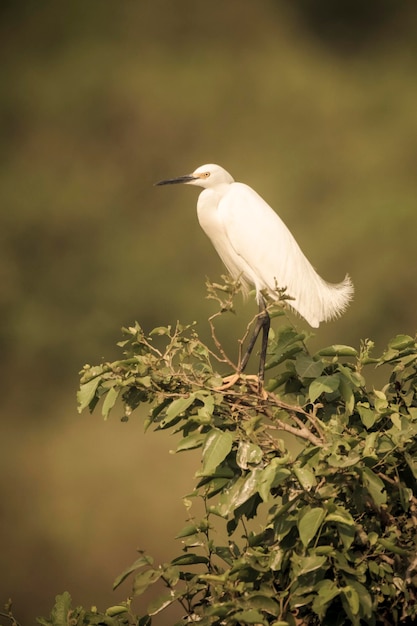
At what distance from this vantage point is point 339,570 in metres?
1.36

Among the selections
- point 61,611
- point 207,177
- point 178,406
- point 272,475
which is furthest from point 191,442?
point 207,177

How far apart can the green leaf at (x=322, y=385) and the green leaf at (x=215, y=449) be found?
7.6 inches

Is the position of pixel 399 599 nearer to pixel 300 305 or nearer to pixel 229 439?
pixel 229 439

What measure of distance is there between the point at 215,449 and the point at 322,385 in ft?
0.81

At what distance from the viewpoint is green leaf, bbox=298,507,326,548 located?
1269 mm

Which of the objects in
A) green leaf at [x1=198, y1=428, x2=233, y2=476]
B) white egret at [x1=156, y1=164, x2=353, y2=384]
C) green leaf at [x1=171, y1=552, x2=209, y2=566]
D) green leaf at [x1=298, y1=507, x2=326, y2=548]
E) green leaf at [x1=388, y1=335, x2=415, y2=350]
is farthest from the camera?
white egret at [x1=156, y1=164, x2=353, y2=384]

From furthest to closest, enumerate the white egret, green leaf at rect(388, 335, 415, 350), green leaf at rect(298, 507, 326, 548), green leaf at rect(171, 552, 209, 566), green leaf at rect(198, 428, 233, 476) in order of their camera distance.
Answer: the white egret, green leaf at rect(388, 335, 415, 350), green leaf at rect(171, 552, 209, 566), green leaf at rect(198, 428, 233, 476), green leaf at rect(298, 507, 326, 548)

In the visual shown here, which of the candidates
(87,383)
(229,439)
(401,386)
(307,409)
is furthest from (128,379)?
(401,386)

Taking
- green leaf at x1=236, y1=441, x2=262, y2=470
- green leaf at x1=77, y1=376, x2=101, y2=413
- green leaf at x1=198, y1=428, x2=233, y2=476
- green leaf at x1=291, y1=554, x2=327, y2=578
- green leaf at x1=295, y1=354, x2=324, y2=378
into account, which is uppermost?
green leaf at x1=77, y1=376, x2=101, y2=413

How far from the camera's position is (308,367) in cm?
158

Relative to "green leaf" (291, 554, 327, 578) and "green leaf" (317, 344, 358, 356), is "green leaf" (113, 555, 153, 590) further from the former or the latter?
"green leaf" (317, 344, 358, 356)

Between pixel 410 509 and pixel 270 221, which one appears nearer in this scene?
pixel 410 509

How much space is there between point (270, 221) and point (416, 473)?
1229 mm

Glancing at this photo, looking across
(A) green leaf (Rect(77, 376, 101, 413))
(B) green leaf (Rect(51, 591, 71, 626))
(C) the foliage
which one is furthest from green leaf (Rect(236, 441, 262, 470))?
(B) green leaf (Rect(51, 591, 71, 626))
